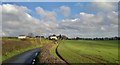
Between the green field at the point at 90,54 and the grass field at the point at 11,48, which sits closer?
the green field at the point at 90,54

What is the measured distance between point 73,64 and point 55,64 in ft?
22.6

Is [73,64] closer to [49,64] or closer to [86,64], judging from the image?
[86,64]

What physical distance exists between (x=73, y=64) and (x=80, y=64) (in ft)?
2.63

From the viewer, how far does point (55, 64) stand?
2209 centimetres

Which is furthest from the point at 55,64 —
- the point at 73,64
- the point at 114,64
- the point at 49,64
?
the point at 114,64

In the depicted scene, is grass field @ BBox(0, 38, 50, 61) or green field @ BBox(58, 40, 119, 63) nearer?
green field @ BBox(58, 40, 119, 63)

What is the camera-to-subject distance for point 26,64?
32969 mm

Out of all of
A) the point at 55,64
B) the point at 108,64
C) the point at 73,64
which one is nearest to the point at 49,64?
the point at 55,64

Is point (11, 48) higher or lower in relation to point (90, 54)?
higher

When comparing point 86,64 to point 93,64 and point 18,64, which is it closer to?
point 93,64

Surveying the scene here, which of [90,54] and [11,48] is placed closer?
[90,54]

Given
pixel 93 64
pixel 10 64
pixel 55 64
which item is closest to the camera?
pixel 55 64

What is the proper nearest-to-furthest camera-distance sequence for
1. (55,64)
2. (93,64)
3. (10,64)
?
(55,64) < (93,64) < (10,64)

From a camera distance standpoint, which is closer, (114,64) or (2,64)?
(114,64)
